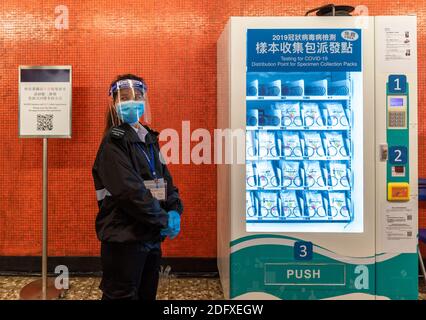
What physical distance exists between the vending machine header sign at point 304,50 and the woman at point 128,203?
938 millimetres

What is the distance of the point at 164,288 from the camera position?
136 inches

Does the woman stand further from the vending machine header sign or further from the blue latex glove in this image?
the vending machine header sign

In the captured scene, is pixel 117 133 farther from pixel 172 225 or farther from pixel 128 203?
pixel 172 225

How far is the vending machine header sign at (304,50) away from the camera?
2676mm

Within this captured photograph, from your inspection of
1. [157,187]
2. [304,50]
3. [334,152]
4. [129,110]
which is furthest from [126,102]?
[334,152]

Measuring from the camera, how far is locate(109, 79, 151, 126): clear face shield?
221 cm

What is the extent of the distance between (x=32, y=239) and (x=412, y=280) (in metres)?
3.29

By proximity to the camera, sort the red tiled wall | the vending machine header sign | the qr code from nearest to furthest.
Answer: the vending machine header sign, the qr code, the red tiled wall

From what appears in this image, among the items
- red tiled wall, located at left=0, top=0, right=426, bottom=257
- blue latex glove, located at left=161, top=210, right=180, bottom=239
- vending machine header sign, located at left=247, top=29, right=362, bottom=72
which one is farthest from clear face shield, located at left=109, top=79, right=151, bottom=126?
red tiled wall, located at left=0, top=0, right=426, bottom=257

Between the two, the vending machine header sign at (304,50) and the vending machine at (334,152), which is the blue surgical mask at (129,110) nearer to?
the vending machine at (334,152)

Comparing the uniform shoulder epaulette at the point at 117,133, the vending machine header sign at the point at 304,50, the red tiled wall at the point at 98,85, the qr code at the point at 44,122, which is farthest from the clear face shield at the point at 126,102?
the red tiled wall at the point at 98,85

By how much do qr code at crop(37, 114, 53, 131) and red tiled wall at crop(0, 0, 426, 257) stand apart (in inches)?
16.9

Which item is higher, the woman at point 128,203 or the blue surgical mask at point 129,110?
the blue surgical mask at point 129,110

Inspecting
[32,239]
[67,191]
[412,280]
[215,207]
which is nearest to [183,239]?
[215,207]
